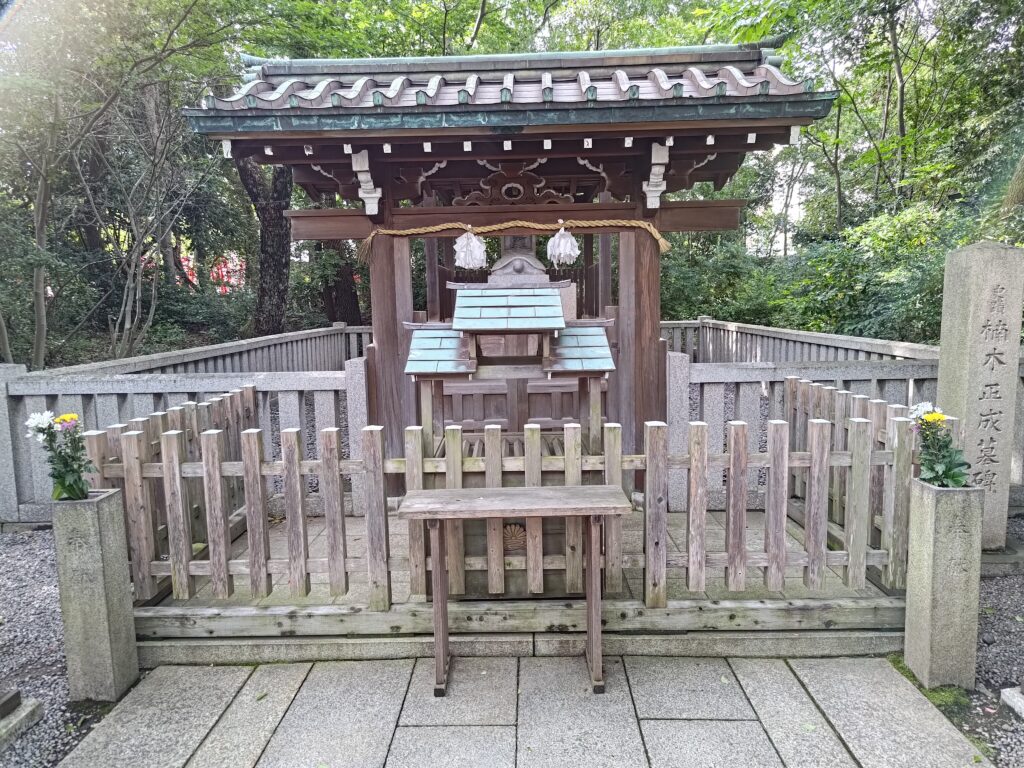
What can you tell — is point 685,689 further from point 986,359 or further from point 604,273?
point 604,273

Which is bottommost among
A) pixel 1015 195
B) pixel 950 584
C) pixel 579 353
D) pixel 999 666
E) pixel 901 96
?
pixel 999 666

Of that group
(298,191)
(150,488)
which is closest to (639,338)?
(150,488)

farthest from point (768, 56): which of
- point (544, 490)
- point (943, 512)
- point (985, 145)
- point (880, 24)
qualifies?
point (880, 24)

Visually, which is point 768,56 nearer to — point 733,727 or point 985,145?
point 733,727

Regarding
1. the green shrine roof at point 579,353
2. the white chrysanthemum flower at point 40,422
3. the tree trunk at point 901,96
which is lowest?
the white chrysanthemum flower at point 40,422

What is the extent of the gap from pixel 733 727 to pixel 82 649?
296 cm

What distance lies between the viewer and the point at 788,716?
2342 millimetres

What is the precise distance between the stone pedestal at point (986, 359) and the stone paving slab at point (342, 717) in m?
4.03

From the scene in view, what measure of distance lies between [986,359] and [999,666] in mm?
1992

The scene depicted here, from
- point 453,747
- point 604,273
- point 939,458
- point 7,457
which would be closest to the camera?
point 453,747

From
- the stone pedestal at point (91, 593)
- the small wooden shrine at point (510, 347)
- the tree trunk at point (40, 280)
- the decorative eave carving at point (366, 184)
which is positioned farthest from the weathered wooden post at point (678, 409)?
the tree trunk at point (40, 280)

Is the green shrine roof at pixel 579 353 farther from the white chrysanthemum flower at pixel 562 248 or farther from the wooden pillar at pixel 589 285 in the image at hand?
the wooden pillar at pixel 589 285

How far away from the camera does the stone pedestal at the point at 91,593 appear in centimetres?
245

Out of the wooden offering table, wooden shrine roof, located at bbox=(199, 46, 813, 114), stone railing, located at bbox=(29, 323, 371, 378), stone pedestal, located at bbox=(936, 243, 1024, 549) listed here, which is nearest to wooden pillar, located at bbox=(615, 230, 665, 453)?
wooden shrine roof, located at bbox=(199, 46, 813, 114)
